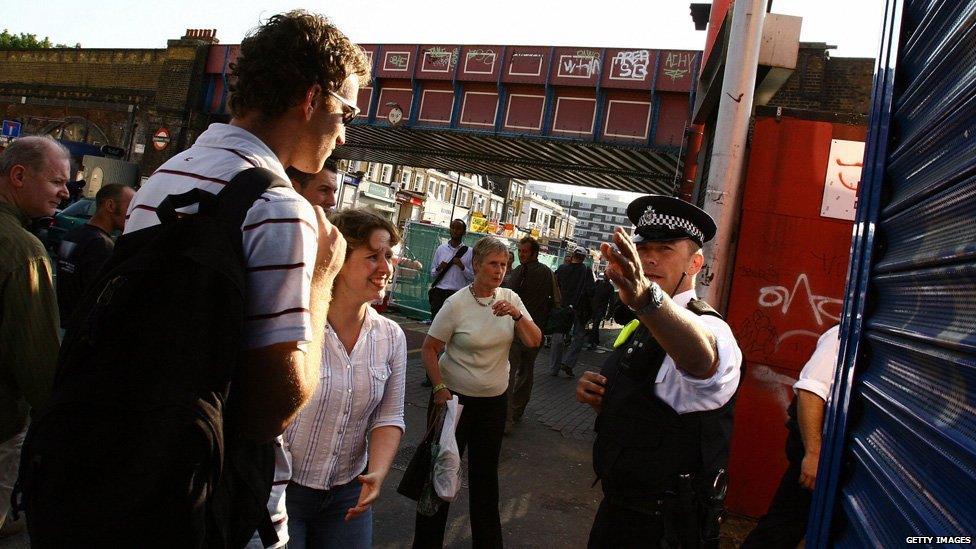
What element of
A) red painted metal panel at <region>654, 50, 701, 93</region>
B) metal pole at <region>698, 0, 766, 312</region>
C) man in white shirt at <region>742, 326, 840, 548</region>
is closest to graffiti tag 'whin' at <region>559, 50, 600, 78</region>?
red painted metal panel at <region>654, 50, 701, 93</region>

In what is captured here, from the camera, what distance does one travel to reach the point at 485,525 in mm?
3980

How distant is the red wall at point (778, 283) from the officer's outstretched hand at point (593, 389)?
3.03 metres

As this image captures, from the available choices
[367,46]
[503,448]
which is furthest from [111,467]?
[367,46]

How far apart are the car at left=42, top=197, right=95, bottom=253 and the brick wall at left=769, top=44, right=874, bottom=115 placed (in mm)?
14944

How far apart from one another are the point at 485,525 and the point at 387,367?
5.83ft

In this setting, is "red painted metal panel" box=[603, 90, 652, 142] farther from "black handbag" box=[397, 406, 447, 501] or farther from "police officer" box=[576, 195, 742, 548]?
"police officer" box=[576, 195, 742, 548]

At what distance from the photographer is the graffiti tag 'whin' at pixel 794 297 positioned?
195 inches

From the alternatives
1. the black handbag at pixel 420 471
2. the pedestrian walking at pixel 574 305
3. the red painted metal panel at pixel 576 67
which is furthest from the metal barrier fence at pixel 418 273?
the black handbag at pixel 420 471

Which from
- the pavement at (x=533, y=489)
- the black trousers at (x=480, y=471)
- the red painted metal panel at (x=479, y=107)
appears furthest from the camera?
the red painted metal panel at (x=479, y=107)

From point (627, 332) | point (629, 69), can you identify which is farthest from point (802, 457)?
point (629, 69)

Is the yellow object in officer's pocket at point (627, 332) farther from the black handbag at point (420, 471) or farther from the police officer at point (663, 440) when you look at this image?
the black handbag at point (420, 471)

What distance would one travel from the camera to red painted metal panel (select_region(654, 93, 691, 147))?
15.2m

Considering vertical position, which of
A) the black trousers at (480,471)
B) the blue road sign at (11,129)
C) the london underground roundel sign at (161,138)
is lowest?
the black trousers at (480,471)

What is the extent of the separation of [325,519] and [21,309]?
1.71 metres
